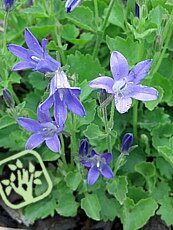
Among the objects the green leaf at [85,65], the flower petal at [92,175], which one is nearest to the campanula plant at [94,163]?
the flower petal at [92,175]

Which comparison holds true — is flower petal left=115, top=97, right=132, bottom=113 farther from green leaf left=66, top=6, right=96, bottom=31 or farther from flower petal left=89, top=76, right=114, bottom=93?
green leaf left=66, top=6, right=96, bottom=31

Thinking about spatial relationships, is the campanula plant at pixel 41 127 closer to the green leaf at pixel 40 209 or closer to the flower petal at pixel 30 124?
the flower petal at pixel 30 124

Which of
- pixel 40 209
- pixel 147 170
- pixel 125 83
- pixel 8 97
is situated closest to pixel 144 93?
pixel 125 83

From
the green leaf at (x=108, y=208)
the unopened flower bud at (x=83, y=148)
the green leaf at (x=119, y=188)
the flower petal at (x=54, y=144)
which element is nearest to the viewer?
the flower petal at (x=54, y=144)

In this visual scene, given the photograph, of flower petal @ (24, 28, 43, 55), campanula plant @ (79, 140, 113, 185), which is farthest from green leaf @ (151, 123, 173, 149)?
flower petal @ (24, 28, 43, 55)

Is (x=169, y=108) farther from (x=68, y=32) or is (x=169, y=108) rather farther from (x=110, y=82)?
(x=110, y=82)

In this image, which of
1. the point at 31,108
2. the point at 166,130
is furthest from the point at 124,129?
the point at 31,108
